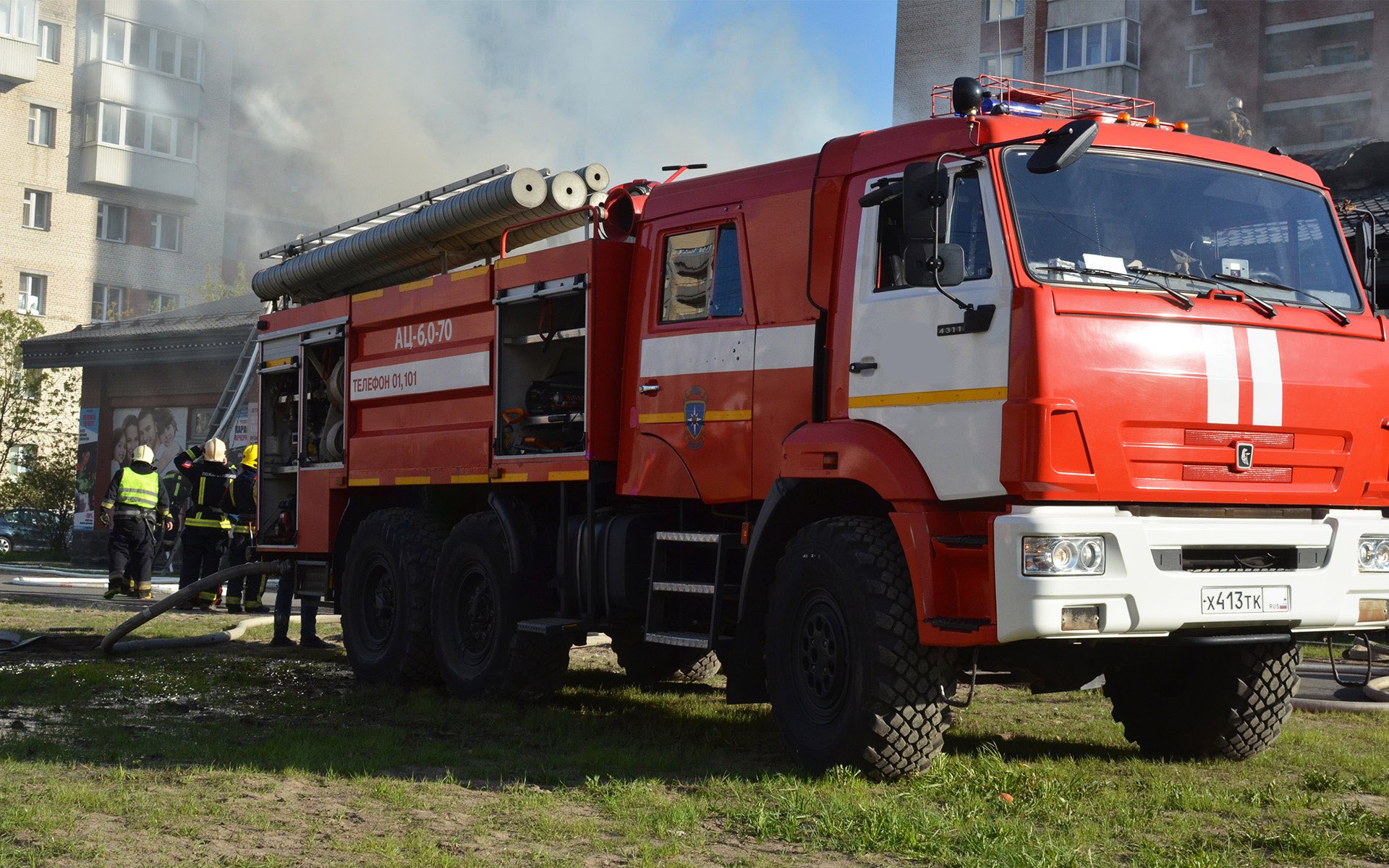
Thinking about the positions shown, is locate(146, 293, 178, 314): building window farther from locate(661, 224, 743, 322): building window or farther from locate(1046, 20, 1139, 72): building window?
locate(661, 224, 743, 322): building window

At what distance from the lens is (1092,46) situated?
37.5 meters

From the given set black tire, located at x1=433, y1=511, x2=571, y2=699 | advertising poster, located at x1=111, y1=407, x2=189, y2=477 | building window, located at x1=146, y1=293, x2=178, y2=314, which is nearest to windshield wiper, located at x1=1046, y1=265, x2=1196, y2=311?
black tire, located at x1=433, y1=511, x2=571, y2=699

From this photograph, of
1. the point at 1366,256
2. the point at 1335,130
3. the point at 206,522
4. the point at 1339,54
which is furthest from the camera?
the point at 1339,54

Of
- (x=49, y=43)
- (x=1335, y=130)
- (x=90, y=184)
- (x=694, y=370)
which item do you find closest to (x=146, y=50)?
(x=90, y=184)

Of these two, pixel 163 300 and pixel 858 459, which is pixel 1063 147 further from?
pixel 163 300

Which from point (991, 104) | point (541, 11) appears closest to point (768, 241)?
point (991, 104)

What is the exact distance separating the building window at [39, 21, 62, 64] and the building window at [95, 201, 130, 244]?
→ 463 cm

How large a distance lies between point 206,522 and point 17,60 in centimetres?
3437

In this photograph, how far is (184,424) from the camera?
26.7 m

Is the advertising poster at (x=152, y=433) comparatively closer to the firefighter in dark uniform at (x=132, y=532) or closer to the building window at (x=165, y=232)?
the firefighter in dark uniform at (x=132, y=532)

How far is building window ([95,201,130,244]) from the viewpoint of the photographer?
4591cm

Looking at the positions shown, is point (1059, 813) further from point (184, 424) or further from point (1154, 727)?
point (184, 424)

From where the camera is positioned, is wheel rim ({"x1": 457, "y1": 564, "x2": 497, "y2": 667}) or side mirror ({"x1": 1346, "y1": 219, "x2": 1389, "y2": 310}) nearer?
side mirror ({"x1": 1346, "y1": 219, "x2": 1389, "y2": 310})

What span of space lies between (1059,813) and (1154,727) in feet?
5.86
